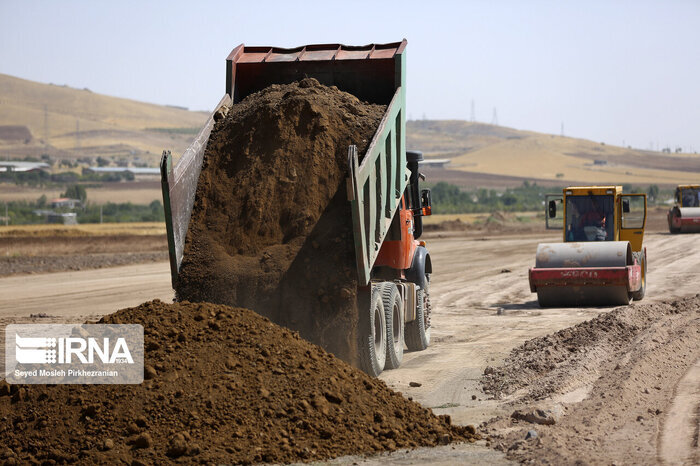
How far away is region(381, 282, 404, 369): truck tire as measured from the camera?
11.3 metres

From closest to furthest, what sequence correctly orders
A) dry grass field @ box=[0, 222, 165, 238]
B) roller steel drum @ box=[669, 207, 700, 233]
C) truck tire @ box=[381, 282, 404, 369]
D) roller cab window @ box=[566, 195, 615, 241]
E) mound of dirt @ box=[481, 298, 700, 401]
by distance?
1. mound of dirt @ box=[481, 298, 700, 401]
2. truck tire @ box=[381, 282, 404, 369]
3. roller cab window @ box=[566, 195, 615, 241]
4. roller steel drum @ box=[669, 207, 700, 233]
5. dry grass field @ box=[0, 222, 165, 238]

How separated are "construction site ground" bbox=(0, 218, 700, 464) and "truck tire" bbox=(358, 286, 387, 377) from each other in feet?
1.10

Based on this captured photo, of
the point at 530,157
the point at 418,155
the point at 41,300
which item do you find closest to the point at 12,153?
the point at 530,157

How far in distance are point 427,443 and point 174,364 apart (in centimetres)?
241

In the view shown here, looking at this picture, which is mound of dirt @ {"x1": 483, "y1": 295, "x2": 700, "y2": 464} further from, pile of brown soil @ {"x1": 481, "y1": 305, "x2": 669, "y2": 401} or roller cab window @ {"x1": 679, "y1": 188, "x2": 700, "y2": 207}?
roller cab window @ {"x1": 679, "y1": 188, "x2": 700, "y2": 207}

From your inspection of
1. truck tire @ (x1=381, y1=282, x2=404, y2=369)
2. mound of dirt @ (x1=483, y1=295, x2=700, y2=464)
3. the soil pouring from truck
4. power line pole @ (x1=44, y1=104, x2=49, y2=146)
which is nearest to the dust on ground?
the soil pouring from truck

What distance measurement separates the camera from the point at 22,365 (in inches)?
360

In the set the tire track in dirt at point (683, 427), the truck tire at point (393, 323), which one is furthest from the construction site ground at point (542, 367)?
the truck tire at point (393, 323)

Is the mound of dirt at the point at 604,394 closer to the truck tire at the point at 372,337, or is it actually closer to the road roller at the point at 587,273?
the truck tire at the point at 372,337

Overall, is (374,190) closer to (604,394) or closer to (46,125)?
(604,394)

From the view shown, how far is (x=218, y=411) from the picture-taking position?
7.83 meters

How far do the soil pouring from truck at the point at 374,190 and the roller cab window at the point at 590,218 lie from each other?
681 cm

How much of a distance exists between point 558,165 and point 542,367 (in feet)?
468

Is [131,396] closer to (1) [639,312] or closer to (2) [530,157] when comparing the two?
(1) [639,312]
